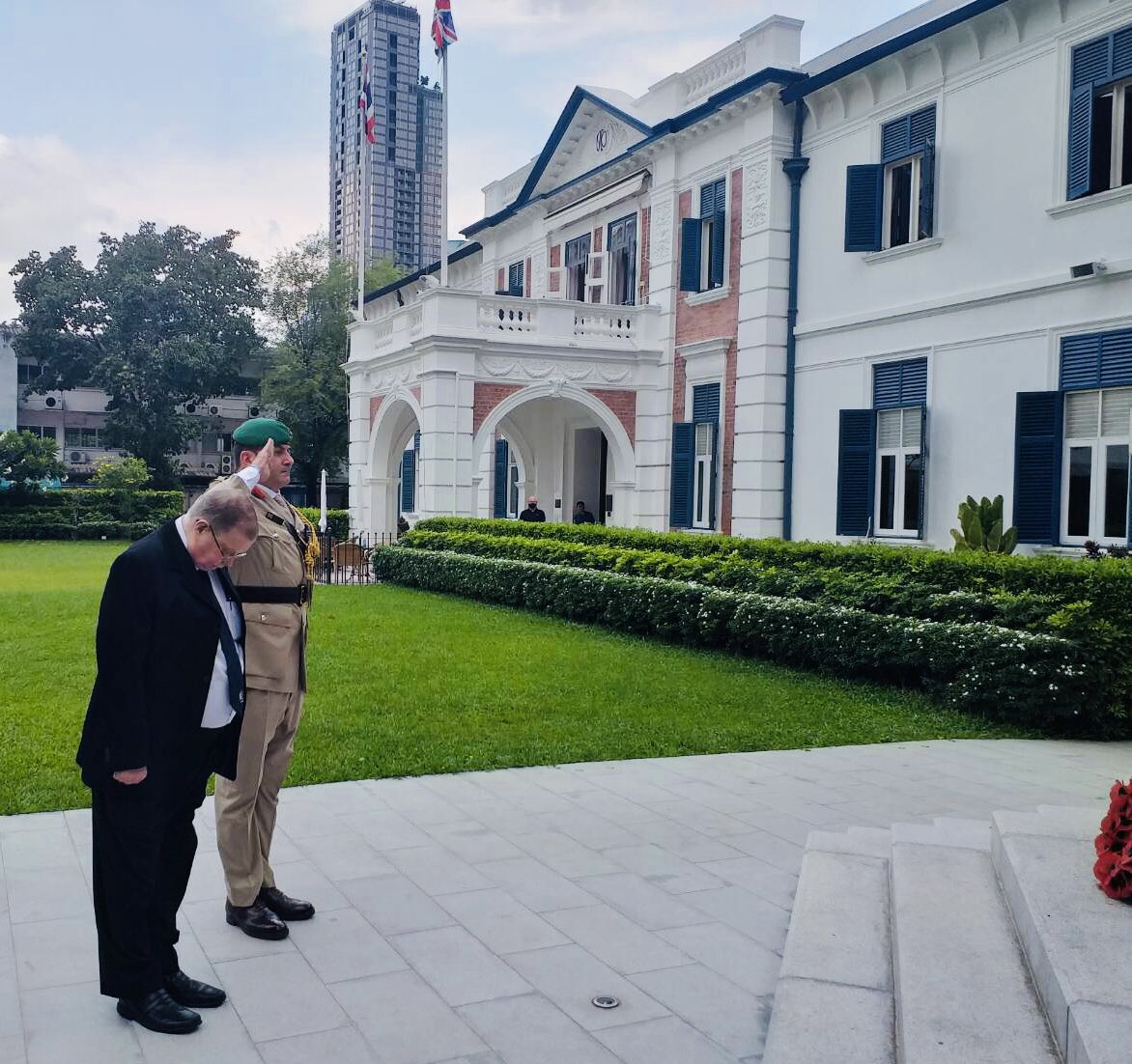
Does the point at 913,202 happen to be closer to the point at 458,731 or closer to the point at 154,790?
the point at 458,731

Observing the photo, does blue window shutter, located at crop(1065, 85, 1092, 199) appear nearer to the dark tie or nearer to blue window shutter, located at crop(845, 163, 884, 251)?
blue window shutter, located at crop(845, 163, 884, 251)

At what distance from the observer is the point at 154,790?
3.94 metres

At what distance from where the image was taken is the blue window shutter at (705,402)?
1991cm

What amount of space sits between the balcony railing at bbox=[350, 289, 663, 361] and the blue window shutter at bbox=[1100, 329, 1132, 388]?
374 inches

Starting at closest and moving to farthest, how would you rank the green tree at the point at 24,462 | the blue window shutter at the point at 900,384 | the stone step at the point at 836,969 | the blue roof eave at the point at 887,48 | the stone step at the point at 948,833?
the stone step at the point at 836,969 < the stone step at the point at 948,833 < the blue roof eave at the point at 887,48 < the blue window shutter at the point at 900,384 < the green tree at the point at 24,462

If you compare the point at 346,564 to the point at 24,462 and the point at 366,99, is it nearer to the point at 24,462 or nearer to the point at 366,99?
the point at 366,99

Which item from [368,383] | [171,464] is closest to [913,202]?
[368,383]

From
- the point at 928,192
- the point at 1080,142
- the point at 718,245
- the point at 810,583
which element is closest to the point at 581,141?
the point at 718,245

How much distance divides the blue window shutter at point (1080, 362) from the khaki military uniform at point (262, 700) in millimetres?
11234

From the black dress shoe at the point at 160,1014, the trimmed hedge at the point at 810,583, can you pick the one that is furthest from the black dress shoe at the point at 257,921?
the trimmed hedge at the point at 810,583

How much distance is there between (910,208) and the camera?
16.0 m

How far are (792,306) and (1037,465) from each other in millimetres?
5657

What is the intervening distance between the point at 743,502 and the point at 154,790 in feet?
50.6

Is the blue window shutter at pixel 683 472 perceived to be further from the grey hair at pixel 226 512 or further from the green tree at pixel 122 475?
the green tree at pixel 122 475
